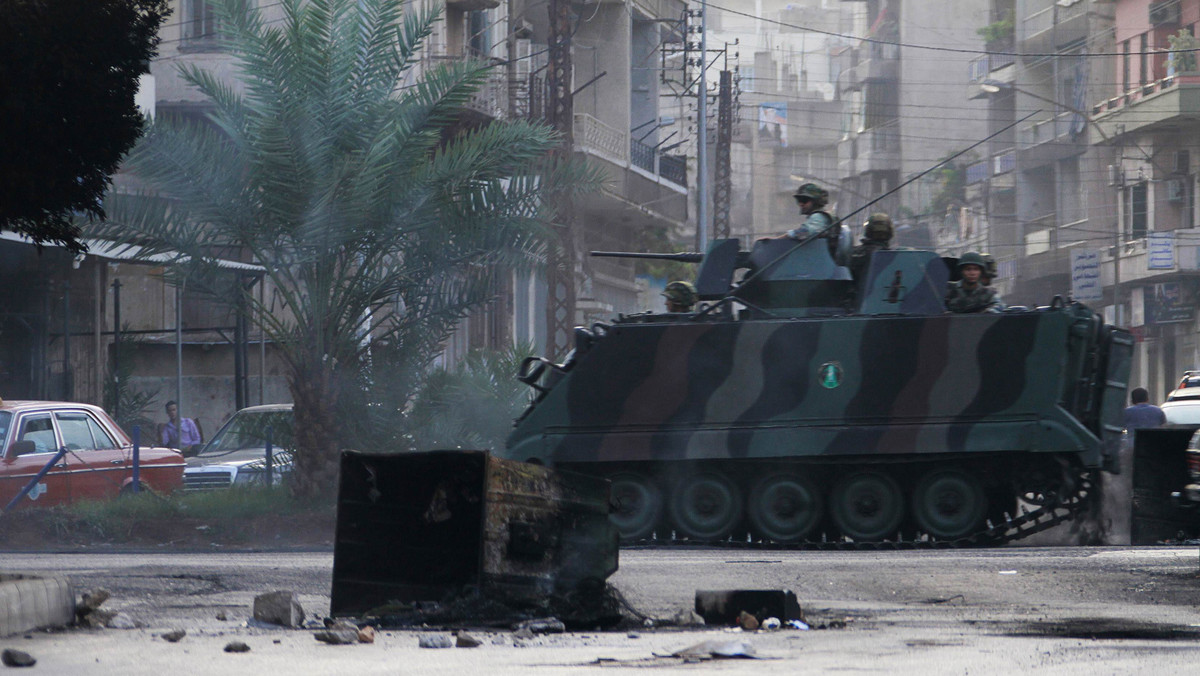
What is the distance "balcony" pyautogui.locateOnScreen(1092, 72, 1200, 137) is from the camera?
114ft

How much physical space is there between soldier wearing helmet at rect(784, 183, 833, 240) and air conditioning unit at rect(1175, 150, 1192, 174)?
26.3m

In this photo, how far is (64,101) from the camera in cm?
662

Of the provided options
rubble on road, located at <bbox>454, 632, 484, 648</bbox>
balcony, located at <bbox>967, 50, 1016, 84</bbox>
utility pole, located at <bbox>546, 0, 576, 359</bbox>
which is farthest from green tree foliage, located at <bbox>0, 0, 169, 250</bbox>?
balcony, located at <bbox>967, 50, 1016, 84</bbox>

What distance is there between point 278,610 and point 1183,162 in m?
33.8

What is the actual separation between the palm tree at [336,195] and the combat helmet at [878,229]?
3.63m

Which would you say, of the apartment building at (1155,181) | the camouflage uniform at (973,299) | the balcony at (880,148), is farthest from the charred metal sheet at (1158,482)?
the balcony at (880,148)

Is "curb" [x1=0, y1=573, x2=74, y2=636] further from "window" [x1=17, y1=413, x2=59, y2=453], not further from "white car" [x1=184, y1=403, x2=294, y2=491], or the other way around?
"white car" [x1=184, y1=403, x2=294, y2=491]

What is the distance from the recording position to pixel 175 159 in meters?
14.3

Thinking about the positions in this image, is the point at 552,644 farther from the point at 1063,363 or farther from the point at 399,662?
the point at 1063,363

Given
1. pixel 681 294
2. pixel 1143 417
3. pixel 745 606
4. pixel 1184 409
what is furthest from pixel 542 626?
pixel 1184 409

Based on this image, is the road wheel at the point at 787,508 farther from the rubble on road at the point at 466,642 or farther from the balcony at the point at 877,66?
the balcony at the point at 877,66

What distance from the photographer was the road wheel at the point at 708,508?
12.3 m

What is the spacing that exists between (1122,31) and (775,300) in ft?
97.9

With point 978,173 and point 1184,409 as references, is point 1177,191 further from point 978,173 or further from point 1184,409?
point 1184,409
